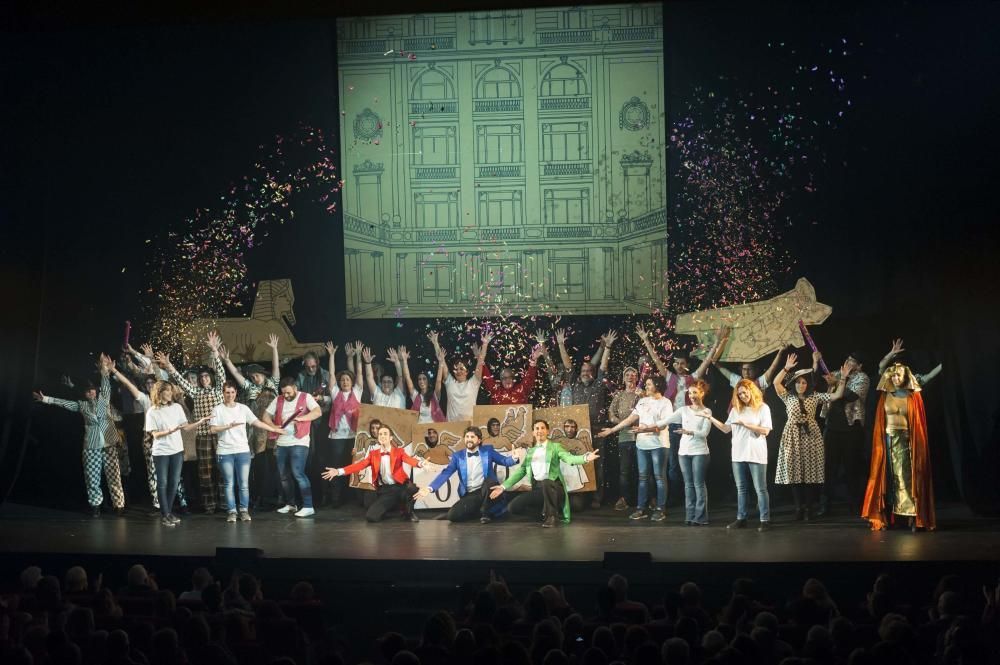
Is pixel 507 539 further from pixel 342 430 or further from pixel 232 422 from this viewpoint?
pixel 232 422

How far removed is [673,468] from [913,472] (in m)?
2.13

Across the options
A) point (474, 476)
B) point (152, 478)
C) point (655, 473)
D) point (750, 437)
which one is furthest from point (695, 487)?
point (152, 478)

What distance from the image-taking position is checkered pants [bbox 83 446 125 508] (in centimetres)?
1041

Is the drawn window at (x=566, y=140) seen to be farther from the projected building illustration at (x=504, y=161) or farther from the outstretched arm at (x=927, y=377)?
the outstretched arm at (x=927, y=377)

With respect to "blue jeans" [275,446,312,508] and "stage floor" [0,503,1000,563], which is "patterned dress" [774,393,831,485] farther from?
"blue jeans" [275,446,312,508]

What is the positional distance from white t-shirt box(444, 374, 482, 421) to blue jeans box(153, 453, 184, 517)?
93.5 inches

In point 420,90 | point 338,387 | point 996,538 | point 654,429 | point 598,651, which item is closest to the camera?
point 598,651

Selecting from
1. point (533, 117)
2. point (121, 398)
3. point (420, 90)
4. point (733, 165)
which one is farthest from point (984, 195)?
point (121, 398)

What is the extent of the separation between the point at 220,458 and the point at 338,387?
1.25 meters

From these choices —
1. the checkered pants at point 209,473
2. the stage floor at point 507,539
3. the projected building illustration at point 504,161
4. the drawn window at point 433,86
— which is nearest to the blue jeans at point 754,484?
the stage floor at point 507,539

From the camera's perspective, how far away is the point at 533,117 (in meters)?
11.1

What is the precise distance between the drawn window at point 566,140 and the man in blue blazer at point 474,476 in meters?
2.90

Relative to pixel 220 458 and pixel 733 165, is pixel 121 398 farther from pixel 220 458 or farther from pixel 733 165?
pixel 733 165

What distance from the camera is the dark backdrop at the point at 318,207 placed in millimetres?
10180
